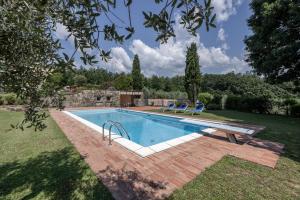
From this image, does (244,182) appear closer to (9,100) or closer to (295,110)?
(295,110)

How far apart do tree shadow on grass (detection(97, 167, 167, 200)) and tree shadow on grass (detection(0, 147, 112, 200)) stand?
0.18 metres

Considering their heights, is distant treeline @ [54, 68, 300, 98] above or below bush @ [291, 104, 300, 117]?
above

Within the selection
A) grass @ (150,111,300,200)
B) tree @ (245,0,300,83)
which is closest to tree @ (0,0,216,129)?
grass @ (150,111,300,200)

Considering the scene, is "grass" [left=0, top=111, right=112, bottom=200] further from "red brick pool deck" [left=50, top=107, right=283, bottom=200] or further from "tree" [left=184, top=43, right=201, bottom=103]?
"tree" [left=184, top=43, right=201, bottom=103]

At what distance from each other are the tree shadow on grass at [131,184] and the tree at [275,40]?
12078 mm

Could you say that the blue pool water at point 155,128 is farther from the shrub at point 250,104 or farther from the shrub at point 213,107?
the shrub at point 250,104

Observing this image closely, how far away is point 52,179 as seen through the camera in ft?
10.6

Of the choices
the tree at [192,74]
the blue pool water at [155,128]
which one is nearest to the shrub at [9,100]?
the blue pool water at [155,128]

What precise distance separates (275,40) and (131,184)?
12.8 metres

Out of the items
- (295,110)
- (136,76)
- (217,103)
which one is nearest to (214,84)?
(136,76)

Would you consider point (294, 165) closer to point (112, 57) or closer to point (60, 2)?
point (112, 57)

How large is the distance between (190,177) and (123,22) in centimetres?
323

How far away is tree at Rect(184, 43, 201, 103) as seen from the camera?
2162cm

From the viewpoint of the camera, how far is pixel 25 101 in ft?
5.83
